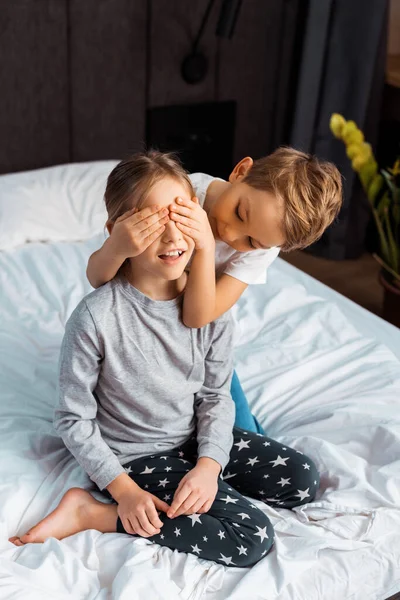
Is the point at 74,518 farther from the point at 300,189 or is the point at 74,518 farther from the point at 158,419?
the point at 300,189

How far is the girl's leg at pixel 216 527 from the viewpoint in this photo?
1.23 meters

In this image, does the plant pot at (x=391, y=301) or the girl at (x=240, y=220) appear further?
the plant pot at (x=391, y=301)

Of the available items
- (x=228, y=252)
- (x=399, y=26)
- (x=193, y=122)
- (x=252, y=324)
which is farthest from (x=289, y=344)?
(x=399, y=26)

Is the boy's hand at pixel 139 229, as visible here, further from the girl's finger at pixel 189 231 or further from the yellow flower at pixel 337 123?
the yellow flower at pixel 337 123

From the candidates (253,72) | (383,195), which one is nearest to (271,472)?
(383,195)

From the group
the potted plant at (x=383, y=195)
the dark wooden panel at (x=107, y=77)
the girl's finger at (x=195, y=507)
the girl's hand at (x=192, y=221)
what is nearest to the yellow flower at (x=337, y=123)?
the potted plant at (x=383, y=195)

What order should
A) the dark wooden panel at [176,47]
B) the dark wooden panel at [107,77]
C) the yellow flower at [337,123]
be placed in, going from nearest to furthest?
the yellow flower at [337,123] → the dark wooden panel at [107,77] → the dark wooden panel at [176,47]

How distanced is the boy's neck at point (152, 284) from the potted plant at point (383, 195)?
1.26 m

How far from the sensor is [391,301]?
2.59 metres

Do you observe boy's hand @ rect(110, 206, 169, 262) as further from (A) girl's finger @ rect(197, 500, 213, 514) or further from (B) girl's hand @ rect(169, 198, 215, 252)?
(A) girl's finger @ rect(197, 500, 213, 514)

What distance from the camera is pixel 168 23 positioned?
2672mm

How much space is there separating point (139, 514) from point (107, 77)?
182cm

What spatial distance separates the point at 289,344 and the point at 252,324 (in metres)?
0.14

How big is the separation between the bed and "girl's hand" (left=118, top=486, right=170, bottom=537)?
0.10 ft
